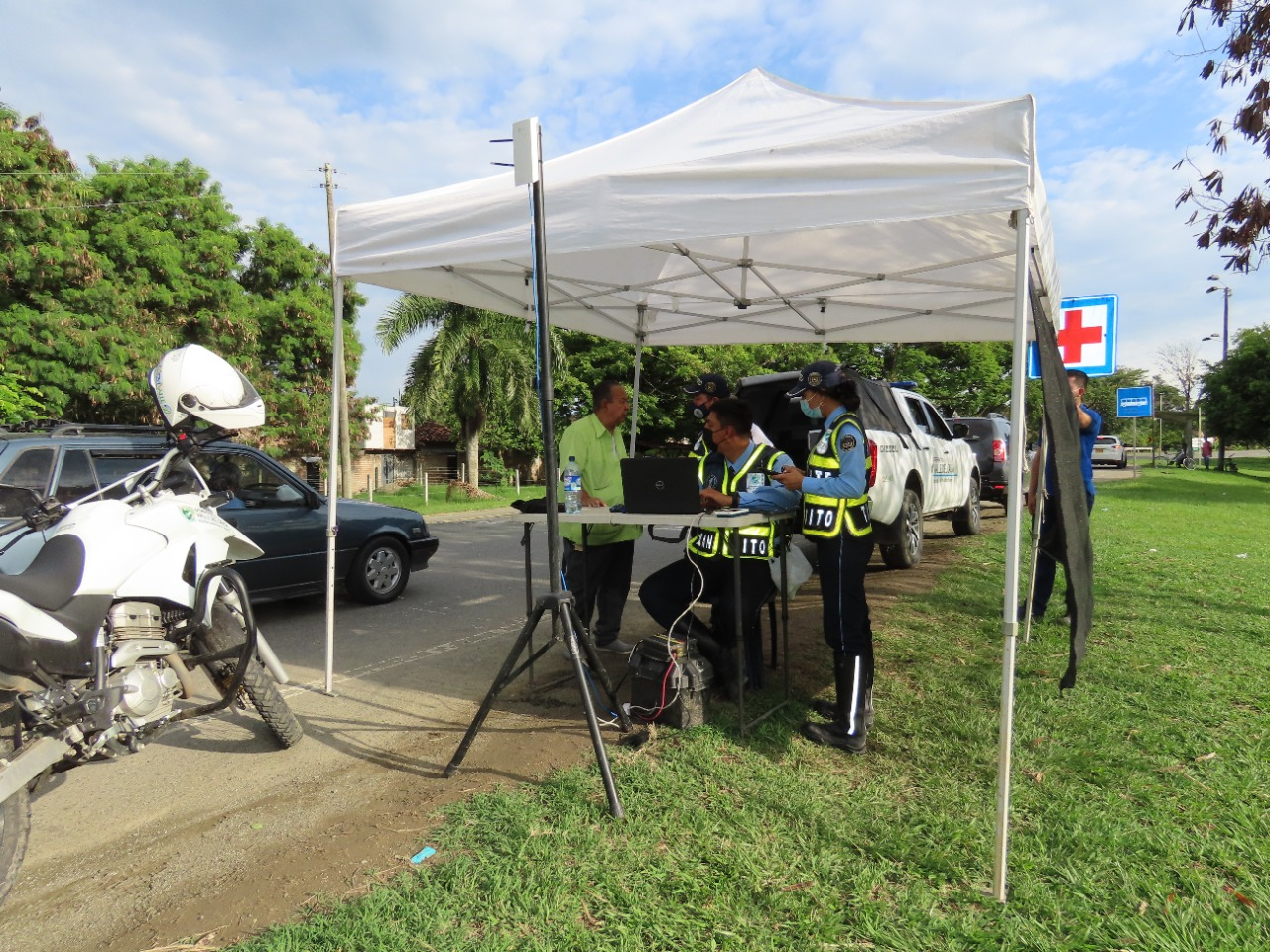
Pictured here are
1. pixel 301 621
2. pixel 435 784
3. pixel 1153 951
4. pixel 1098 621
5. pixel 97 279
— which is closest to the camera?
pixel 1153 951

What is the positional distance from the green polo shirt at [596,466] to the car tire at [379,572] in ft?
9.85

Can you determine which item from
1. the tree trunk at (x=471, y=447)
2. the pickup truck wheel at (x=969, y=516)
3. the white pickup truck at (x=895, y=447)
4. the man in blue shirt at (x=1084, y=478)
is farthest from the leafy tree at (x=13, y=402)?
the tree trunk at (x=471, y=447)

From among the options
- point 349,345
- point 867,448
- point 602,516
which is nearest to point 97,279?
point 349,345

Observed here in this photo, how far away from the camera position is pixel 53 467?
5.41m

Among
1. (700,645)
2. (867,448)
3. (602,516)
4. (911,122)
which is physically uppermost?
(911,122)

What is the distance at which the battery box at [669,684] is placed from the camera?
414 centimetres

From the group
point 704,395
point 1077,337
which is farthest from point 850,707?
point 1077,337

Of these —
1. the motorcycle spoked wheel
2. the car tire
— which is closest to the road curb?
the car tire

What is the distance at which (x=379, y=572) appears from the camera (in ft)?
25.9

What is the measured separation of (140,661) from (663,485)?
2452 mm

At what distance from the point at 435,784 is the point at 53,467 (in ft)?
12.6

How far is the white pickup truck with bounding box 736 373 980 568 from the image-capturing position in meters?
7.89

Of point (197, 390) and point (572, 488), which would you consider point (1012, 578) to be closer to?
point (572, 488)

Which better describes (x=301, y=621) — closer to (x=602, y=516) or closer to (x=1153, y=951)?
(x=602, y=516)
